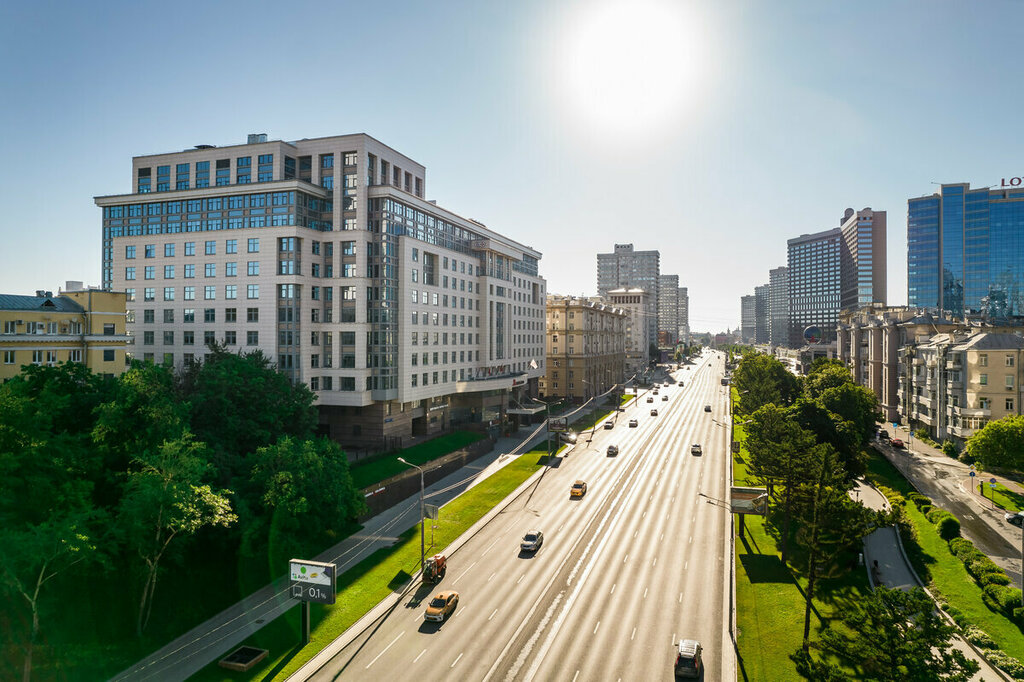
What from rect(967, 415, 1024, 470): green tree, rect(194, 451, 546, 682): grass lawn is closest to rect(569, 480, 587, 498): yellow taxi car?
rect(194, 451, 546, 682): grass lawn

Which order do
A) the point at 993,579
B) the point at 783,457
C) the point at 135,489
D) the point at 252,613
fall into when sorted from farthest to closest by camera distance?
the point at 783,457
the point at 993,579
the point at 252,613
the point at 135,489

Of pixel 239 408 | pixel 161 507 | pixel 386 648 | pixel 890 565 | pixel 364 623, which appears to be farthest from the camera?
pixel 239 408

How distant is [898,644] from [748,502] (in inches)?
1277

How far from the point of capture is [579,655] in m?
35.0

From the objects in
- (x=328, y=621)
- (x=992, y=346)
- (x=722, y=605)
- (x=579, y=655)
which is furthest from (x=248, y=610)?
(x=992, y=346)

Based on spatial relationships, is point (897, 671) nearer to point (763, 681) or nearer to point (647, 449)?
point (763, 681)

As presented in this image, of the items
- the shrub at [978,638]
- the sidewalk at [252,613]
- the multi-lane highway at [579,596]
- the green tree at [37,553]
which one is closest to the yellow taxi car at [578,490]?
the multi-lane highway at [579,596]

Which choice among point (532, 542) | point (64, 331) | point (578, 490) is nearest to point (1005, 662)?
point (532, 542)

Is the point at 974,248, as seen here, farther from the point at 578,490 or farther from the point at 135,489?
the point at 135,489

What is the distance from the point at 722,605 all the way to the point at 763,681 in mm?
9151

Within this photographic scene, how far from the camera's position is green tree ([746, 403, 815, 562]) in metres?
50.3

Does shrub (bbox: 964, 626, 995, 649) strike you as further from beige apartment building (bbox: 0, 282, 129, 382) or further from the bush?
beige apartment building (bbox: 0, 282, 129, 382)

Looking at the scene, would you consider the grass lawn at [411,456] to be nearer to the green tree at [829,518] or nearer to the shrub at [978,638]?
the green tree at [829,518]

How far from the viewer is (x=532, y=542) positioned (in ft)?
169
